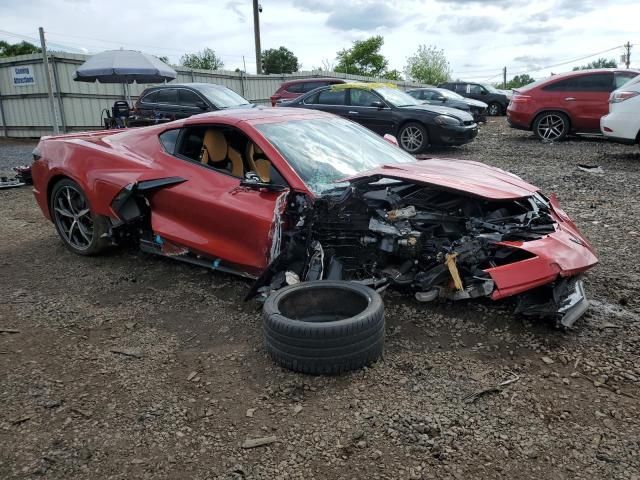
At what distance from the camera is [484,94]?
860 inches

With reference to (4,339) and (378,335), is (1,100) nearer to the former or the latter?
(4,339)

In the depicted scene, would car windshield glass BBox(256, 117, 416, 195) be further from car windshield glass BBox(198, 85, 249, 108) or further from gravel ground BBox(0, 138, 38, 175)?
gravel ground BBox(0, 138, 38, 175)

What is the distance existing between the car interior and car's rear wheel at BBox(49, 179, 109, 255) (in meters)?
1.11

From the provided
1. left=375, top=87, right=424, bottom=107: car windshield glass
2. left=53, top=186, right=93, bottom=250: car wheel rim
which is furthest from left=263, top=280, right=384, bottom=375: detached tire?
left=375, top=87, right=424, bottom=107: car windshield glass

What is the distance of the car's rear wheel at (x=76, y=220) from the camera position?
4785 millimetres

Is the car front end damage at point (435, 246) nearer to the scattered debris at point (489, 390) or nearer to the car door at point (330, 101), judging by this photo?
the scattered debris at point (489, 390)

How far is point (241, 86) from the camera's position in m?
21.2

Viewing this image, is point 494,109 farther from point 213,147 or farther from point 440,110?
point 213,147

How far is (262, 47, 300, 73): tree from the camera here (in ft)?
182

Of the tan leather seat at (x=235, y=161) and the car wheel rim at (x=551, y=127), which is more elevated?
the tan leather seat at (x=235, y=161)

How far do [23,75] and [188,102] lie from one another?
27.3ft

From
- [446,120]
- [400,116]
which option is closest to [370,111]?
[400,116]

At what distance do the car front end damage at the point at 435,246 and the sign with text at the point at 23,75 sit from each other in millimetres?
16183

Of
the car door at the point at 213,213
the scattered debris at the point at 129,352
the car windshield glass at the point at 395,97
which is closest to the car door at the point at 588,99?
the car windshield glass at the point at 395,97
